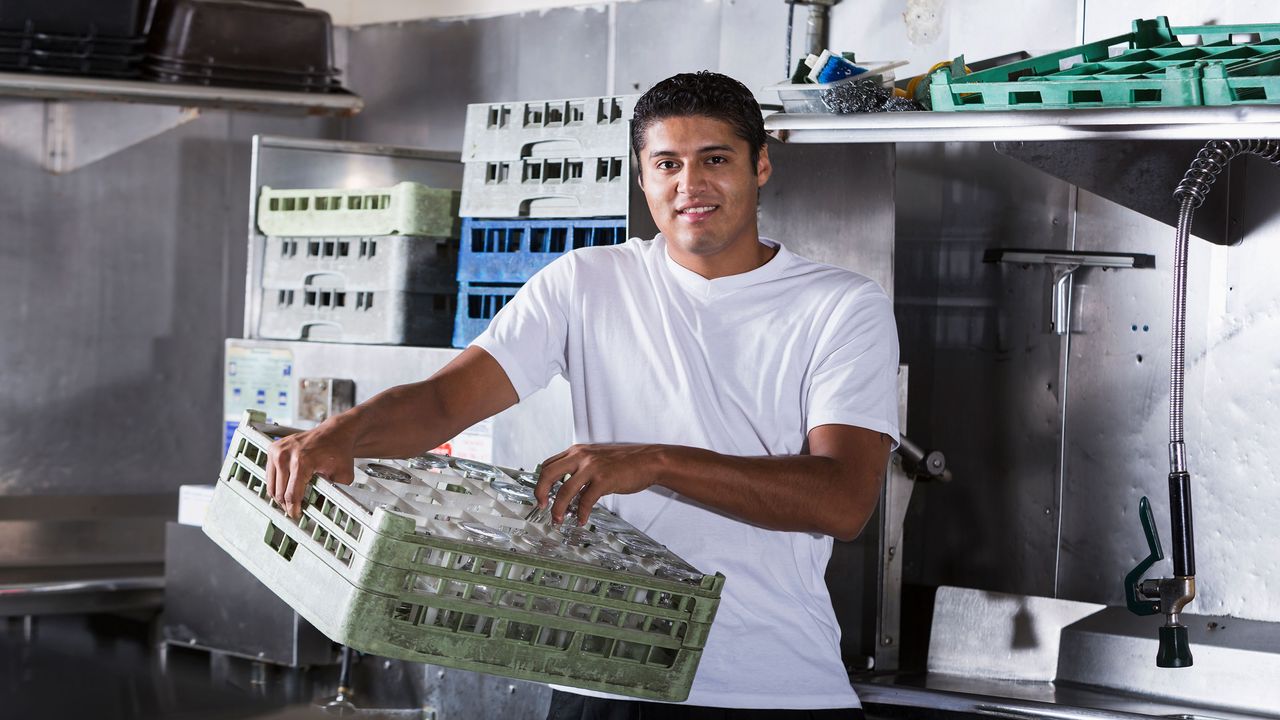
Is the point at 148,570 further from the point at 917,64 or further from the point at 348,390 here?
the point at 917,64

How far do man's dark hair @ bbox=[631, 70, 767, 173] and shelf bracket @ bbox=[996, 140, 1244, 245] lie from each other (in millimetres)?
683

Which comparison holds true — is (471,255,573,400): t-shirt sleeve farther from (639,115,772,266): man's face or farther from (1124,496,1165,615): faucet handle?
(1124,496,1165,615): faucet handle

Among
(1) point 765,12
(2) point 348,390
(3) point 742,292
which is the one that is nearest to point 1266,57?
(3) point 742,292

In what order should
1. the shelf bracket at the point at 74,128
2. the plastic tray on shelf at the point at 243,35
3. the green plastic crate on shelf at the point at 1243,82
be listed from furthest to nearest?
1. the shelf bracket at the point at 74,128
2. the plastic tray on shelf at the point at 243,35
3. the green plastic crate on shelf at the point at 1243,82

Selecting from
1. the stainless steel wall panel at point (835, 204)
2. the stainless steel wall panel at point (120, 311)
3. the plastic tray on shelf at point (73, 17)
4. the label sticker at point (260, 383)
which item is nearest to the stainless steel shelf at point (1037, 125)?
the stainless steel wall panel at point (835, 204)

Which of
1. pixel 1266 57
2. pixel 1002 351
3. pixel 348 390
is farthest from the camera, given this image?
pixel 348 390

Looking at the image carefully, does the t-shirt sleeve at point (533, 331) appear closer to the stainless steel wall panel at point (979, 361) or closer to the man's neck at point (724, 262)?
the man's neck at point (724, 262)

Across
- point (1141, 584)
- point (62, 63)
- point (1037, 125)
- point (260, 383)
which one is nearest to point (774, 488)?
point (1037, 125)

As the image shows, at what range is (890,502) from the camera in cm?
280

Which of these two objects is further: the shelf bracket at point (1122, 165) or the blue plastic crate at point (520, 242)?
the blue plastic crate at point (520, 242)

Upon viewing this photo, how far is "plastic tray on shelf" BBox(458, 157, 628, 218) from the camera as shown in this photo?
3098 millimetres

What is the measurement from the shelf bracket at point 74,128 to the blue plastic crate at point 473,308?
1.64 meters

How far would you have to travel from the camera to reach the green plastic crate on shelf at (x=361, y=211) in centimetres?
345

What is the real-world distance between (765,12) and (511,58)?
91 centimetres
